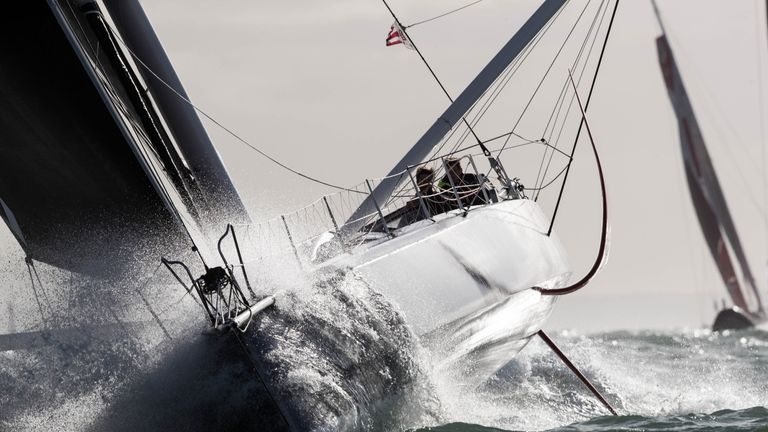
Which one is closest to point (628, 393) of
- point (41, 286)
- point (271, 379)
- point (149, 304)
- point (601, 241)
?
point (601, 241)

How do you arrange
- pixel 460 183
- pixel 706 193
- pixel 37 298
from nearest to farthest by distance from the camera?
pixel 37 298, pixel 460 183, pixel 706 193

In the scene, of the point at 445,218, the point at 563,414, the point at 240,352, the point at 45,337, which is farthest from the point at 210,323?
the point at 563,414

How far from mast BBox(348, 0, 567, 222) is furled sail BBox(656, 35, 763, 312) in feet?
53.3

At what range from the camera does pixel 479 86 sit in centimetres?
816

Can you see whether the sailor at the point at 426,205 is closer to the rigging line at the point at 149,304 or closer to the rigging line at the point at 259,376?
the rigging line at the point at 149,304

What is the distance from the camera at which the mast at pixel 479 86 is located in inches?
318

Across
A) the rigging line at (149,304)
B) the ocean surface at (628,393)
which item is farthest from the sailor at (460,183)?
the rigging line at (149,304)

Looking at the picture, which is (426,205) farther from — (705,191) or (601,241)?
(705,191)

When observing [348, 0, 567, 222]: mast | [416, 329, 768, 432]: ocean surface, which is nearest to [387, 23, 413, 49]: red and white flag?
→ [348, 0, 567, 222]: mast

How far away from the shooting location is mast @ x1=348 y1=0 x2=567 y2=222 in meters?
8.09

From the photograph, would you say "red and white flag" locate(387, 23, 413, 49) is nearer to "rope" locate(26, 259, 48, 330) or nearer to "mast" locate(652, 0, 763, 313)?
"rope" locate(26, 259, 48, 330)

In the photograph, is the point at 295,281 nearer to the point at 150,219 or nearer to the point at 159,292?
the point at 159,292

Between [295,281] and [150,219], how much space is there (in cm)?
146

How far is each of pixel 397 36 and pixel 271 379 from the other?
4.92m
